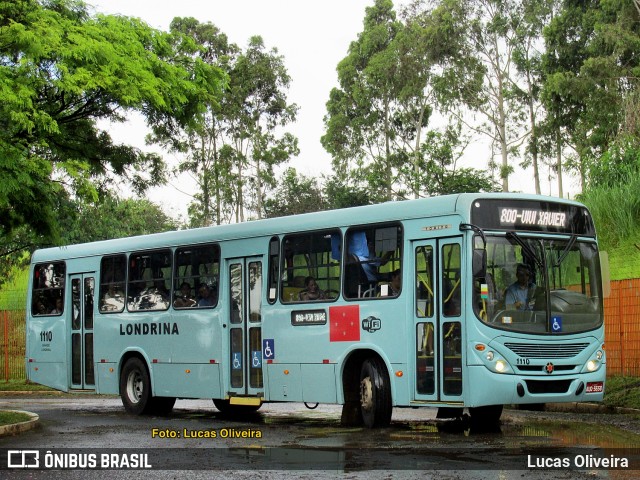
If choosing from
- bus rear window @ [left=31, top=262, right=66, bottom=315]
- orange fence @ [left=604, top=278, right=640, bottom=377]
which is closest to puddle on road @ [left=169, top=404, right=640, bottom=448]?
orange fence @ [left=604, top=278, right=640, bottom=377]

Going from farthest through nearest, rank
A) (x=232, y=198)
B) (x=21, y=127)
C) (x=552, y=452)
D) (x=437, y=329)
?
(x=232, y=198) < (x=21, y=127) < (x=437, y=329) < (x=552, y=452)

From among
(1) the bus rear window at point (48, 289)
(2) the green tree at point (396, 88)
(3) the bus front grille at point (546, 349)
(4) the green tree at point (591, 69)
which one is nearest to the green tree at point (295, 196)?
(2) the green tree at point (396, 88)

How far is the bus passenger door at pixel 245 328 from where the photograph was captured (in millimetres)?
16877

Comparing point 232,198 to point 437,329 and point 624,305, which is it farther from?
point 437,329

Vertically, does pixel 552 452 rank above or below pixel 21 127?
below

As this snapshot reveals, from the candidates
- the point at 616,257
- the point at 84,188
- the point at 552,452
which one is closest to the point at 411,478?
the point at 552,452

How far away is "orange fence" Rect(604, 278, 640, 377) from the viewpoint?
66.3 ft

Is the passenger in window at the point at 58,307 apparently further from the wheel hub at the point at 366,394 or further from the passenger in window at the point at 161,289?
the wheel hub at the point at 366,394

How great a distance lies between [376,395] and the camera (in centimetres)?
1451

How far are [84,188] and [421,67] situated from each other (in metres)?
36.3

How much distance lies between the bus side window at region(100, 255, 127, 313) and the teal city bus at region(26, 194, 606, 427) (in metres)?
0.06

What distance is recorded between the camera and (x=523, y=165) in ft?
164

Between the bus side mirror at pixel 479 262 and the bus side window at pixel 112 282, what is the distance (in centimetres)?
849

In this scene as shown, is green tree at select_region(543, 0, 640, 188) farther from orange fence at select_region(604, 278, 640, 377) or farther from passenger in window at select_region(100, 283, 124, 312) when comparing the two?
passenger in window at select_region(100, 283, 124, 312)
